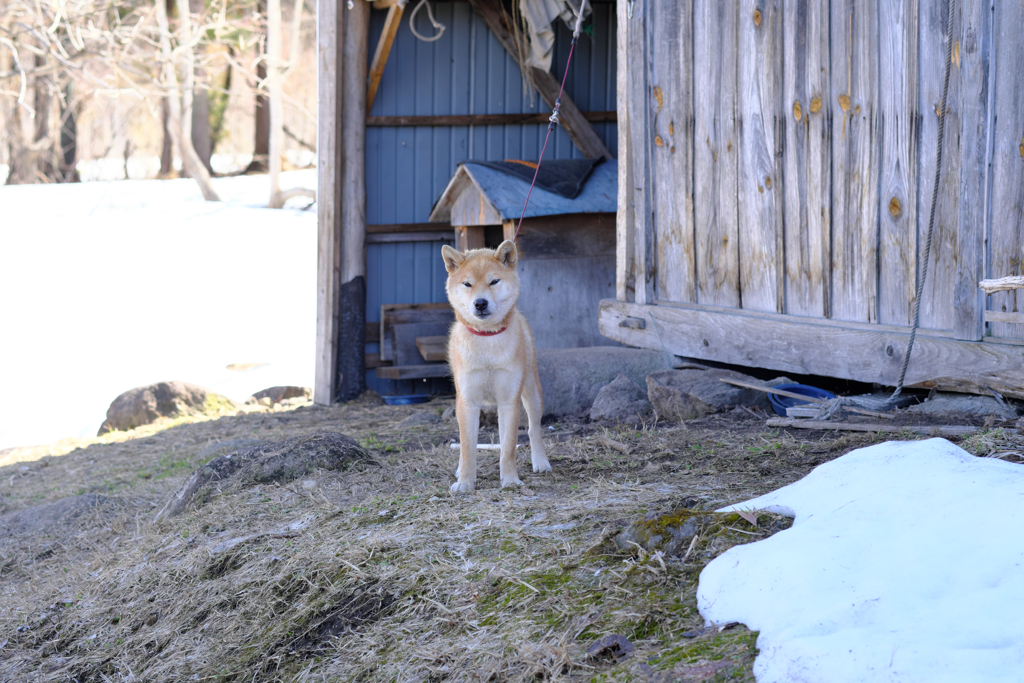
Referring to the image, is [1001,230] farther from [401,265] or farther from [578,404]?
[401,265]

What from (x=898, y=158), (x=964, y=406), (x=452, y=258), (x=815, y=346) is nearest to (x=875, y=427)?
(x=964, y=406)

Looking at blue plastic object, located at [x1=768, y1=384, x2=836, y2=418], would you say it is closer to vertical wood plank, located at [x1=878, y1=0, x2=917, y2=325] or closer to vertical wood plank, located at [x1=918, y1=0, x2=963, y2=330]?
vertical wood plank, located at [x1=878, y1=0, x2=917, y2=325]

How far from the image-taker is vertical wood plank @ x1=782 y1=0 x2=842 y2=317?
216 inches

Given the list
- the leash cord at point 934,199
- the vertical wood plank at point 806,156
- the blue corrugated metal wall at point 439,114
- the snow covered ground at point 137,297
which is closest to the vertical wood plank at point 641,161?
the vertical wood plank at point 806,156

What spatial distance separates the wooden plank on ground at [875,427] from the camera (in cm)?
421

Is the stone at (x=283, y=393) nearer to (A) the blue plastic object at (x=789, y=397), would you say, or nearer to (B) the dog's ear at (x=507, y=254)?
(A) the blue plastic object at (x=789, y=397)

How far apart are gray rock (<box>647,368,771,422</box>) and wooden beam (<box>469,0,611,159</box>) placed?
12.8 feet

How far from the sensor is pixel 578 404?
6.90 meters

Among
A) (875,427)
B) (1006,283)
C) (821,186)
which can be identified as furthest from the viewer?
(821,186)

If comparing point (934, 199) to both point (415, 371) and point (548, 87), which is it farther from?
point (415, 371)

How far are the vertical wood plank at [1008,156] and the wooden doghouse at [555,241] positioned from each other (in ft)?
13.7

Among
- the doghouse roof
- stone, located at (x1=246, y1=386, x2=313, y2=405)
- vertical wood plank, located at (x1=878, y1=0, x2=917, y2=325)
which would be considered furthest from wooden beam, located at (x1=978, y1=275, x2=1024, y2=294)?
stone, located at (x1=246, y1=386, x2=313, y2=405)

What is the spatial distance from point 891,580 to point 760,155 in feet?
13.4

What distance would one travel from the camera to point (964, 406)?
15.7 feet
